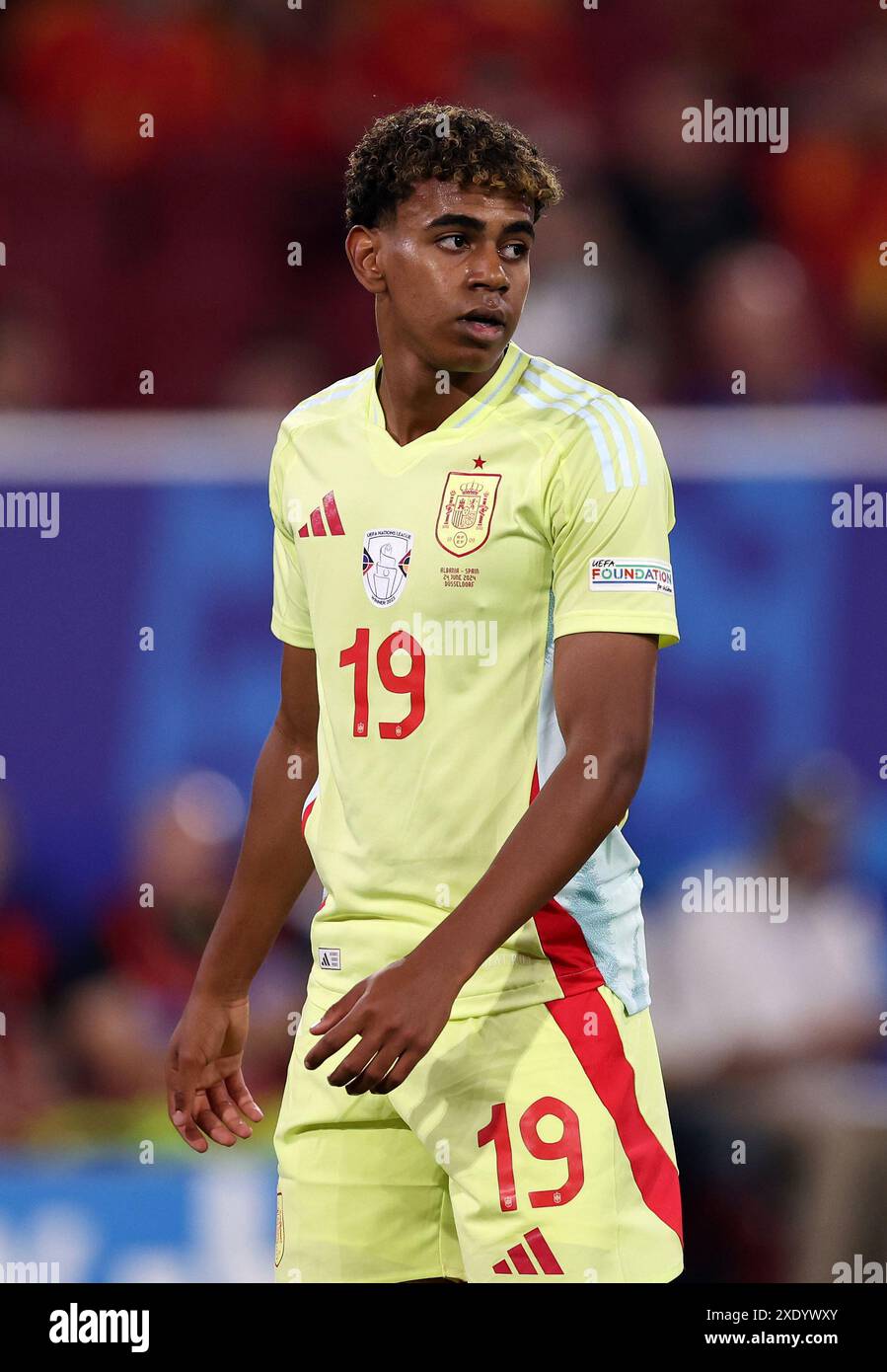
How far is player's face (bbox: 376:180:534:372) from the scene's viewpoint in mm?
2359

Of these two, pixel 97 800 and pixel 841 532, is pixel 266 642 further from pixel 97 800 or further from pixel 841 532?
pixel 841 532

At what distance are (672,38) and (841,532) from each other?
1.69 meters

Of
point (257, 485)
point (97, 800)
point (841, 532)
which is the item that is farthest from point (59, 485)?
point (841, 532)

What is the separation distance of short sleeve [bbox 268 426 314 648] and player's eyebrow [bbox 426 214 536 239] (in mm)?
384

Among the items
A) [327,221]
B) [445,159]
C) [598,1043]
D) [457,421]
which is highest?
[327,221]

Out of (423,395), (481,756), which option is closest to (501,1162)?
(481,756)

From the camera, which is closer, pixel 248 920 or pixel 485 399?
pixel 485 399

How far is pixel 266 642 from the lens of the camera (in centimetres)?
469

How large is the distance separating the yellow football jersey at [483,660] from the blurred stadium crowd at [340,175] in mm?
2644

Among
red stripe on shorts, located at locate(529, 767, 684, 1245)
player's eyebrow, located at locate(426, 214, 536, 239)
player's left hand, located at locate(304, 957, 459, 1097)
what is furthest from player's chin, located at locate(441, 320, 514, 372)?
player's left hand, located at locate(304, 957, 459, 1097)

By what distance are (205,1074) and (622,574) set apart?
3.18 ft

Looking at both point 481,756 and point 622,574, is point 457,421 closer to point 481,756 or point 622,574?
point 622,574

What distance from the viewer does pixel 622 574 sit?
2230 millimetres

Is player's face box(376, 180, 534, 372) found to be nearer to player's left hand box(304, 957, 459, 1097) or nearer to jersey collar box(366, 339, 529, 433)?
jersey collar box(366, 339, 529, 433)
